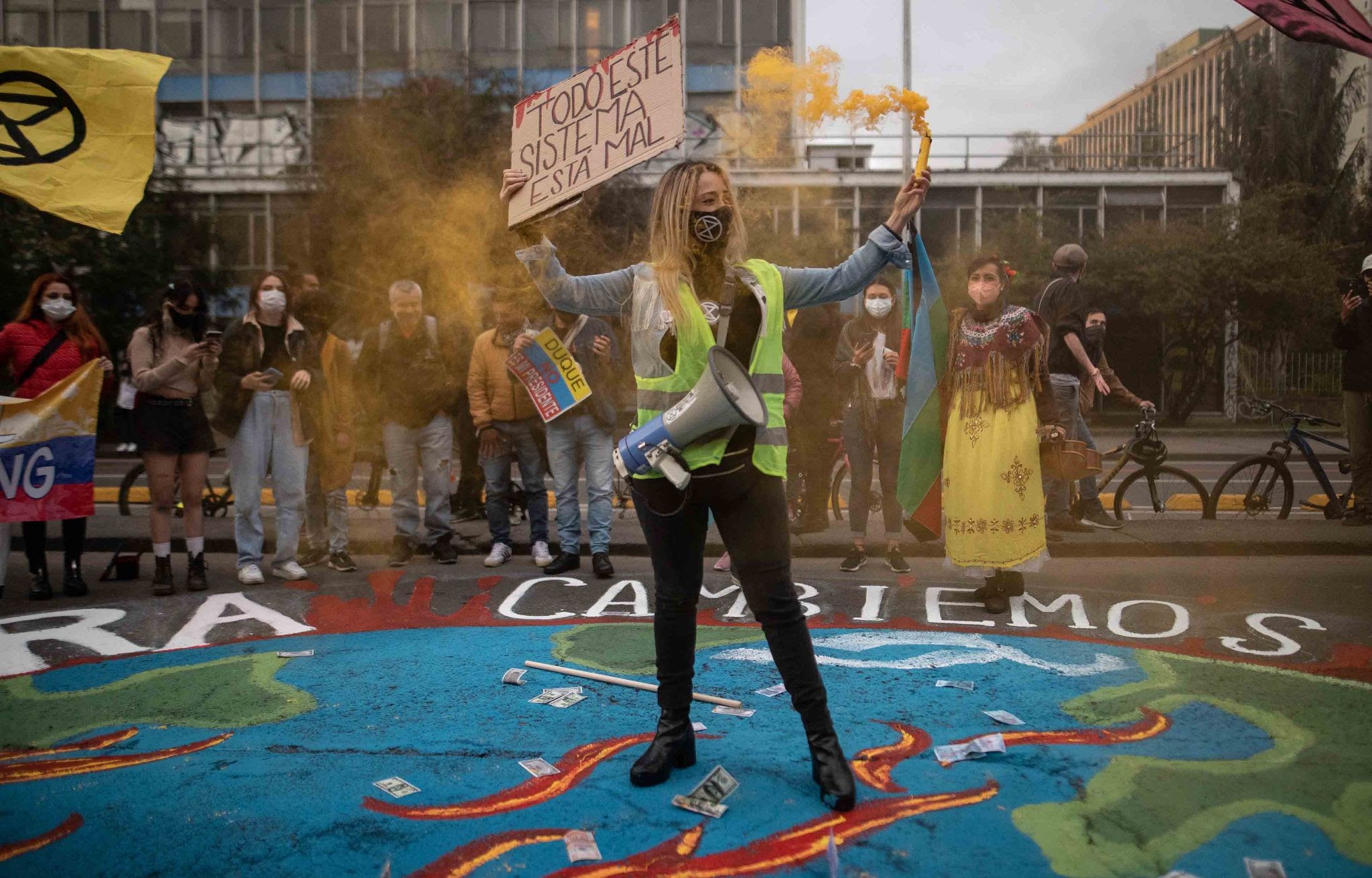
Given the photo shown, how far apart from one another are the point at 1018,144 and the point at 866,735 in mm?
30698

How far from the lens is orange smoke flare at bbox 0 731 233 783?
12.0 ft

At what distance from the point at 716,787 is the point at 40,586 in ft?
18.0

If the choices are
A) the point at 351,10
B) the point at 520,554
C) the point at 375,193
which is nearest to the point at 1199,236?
the point at 375,193

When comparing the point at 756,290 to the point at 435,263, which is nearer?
the point at 756,290

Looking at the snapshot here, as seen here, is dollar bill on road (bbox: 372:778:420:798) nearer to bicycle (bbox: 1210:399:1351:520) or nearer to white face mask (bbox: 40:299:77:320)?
white face mask (bbox: 40:299:77:320)

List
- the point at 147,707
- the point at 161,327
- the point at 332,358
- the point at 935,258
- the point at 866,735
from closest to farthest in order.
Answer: the point at 866,735 < the point at 147,707 < the point at 161,327 < the point at 332,358 < the point at 935,258

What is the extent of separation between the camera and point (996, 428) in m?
6.21

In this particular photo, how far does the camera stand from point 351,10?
83.5 ft

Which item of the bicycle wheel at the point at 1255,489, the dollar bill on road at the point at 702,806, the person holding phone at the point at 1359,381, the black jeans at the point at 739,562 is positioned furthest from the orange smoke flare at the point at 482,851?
the person holding phone at the point at 1359,381

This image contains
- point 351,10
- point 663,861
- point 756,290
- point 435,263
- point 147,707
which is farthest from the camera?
point 351,10

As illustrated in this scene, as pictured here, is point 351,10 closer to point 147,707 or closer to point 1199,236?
point 1199,236

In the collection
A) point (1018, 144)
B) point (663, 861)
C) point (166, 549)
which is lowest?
point (663, 861)

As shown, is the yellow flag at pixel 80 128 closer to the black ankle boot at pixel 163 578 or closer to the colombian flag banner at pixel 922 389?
the black ankle boot at pixel 163 578

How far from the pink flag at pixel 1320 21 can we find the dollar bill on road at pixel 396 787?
3739 millimetres
